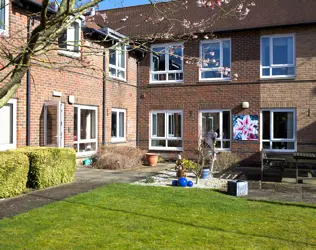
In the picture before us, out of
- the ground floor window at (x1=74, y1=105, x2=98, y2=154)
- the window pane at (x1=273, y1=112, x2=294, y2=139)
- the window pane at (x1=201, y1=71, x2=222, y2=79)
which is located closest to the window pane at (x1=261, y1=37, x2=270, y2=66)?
the window pane at (x1=201, y1=71, x2=222, y2=79)

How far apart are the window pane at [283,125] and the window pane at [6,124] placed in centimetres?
1027

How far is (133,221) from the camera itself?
19.4 ft

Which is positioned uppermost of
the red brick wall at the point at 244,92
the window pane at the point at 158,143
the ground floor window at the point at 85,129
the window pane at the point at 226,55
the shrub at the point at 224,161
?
the window pane at the point at 226,55

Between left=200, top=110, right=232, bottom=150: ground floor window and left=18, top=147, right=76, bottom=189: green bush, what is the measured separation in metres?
7.40

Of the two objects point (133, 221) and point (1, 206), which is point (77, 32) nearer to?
point (1, 206)

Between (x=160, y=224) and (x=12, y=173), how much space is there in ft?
12.1

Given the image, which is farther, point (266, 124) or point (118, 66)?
point (118, 66)

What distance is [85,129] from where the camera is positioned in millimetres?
13680

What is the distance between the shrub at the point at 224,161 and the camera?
43.3 feet

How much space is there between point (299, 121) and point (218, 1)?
426 inches

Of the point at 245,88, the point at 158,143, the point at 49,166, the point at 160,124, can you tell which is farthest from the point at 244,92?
the point at 49,166

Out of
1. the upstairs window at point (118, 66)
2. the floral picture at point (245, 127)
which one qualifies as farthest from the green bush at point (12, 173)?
the floral picture at point (245, 127)

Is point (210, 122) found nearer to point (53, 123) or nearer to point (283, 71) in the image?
point (283, 71)

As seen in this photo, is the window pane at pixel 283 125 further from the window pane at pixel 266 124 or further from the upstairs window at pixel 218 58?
the upstairs window at pixel 218 58
